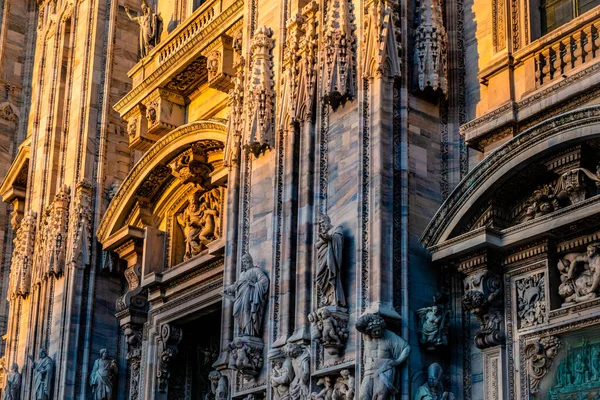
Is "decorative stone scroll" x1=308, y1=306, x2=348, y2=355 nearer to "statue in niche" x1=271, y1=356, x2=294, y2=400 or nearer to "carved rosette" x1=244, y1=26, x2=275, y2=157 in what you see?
"statue in niche" x1=271, y1=356, x2=294, y2=400

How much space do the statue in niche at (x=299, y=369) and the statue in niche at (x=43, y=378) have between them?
9.21 meters

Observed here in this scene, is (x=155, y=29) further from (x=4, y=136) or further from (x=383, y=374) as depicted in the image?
(x=383, y=374)

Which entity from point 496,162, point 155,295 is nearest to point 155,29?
point 155,295

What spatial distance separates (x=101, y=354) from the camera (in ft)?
81.8

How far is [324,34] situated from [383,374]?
18.7ft

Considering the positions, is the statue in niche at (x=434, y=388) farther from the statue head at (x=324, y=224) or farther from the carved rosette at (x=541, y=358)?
the statue head at (x=324, y=224)

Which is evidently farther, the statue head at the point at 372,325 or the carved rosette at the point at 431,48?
the carved rosette at the point at 431,48

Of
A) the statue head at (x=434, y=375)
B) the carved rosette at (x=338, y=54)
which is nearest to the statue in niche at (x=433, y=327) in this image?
the statue head at (x=434, y=375)

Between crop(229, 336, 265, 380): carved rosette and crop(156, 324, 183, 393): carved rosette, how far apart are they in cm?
522

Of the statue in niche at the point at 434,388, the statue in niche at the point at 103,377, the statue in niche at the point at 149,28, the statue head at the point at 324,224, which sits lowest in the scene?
the statue in niche at the point at 434,388

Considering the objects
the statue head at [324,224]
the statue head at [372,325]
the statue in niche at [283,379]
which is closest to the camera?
the statue head at [372,325]

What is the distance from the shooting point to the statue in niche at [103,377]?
80.2 feet

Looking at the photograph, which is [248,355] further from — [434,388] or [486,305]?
[486,305]

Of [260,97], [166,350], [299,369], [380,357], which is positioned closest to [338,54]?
[260,97]
